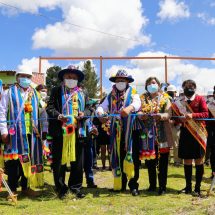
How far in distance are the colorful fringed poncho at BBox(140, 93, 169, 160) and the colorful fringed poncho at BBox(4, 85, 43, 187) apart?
1.69m

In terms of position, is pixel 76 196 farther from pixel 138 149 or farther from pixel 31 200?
pixel 138 149

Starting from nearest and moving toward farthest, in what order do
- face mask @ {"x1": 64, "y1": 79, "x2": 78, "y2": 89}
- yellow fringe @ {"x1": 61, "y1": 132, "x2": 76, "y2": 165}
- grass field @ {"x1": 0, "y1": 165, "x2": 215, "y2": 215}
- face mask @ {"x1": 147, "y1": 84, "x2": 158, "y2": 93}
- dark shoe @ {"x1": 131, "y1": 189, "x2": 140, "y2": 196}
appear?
1. grass field @ {"x1": 0, "y1": 165, "x2": 215, "y2": 215}
2. yellow fringe @ {"x1": 61, "y1": 132, "x2": 76, "y2": 165}
3. face mask @ {"x1": 64, "y1": 79, "x2": 78, "y2": 89}
4. dark shoe @ {"x1": 131, "y1": 189, "x2": 140, "y2": 196}
5. face mask @ {"x1": 147, "y1": 84, "x2": 158, "y2": 93}

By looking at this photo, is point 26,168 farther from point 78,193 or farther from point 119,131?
point 119,131

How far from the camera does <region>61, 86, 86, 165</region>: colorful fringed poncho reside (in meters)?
5.59

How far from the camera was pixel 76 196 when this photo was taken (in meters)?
5.65

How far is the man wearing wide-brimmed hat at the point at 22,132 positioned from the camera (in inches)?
220

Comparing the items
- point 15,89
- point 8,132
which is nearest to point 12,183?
point 8,132

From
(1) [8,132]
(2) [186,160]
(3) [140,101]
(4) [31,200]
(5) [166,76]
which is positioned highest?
(5) [166,76]

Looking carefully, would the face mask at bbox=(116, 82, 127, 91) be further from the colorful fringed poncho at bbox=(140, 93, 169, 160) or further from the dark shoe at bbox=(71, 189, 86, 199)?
the dark shoe at bbox=(71, 189, 86, 199)

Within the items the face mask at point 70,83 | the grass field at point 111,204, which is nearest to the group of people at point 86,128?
the face mask at point 70,83

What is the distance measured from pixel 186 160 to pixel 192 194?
Answer: 1.81ft

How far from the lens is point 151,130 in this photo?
5.95 meters

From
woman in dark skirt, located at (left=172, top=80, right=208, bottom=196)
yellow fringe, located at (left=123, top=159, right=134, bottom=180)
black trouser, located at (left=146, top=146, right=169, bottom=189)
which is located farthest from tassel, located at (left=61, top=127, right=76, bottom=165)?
woman in dark skirt, located at (left=172, top=80, right=208, bottom=196)

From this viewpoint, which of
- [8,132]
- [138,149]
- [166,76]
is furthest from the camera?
[166,76]
